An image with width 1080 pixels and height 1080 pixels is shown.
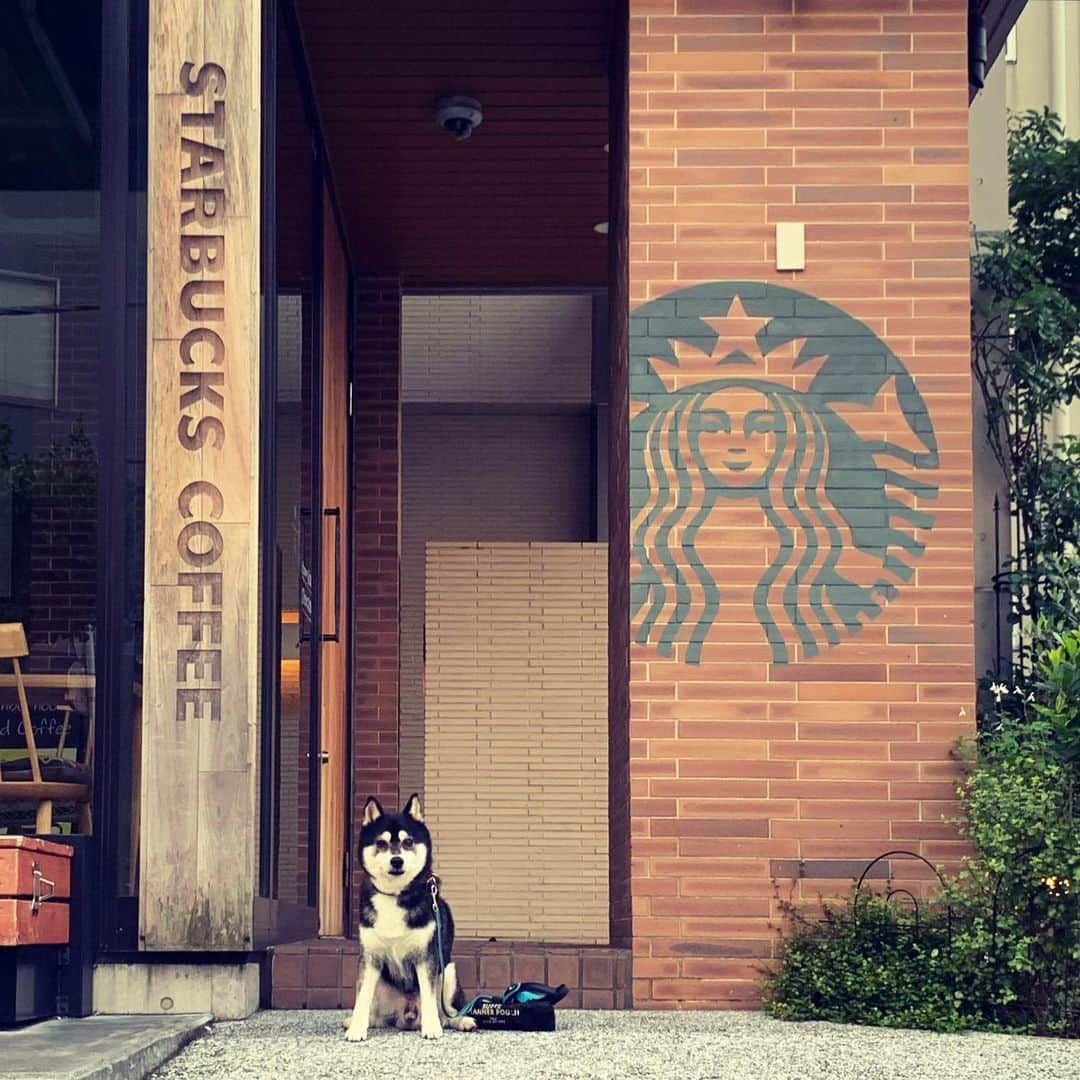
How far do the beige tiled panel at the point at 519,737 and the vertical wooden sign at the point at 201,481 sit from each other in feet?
19.5

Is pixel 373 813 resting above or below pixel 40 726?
below

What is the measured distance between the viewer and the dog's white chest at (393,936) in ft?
19.4

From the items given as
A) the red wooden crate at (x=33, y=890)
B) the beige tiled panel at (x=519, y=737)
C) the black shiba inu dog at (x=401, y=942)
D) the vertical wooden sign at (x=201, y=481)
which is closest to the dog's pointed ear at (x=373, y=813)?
the black shiba inu dog at (x=401, y=942)

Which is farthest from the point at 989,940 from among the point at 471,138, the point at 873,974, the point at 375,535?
the point at 375,535

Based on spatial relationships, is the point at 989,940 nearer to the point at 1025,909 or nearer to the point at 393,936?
the point at 1025,909

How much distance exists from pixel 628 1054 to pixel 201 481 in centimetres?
238

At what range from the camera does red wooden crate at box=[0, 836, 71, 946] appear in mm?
5793

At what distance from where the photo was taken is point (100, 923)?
20.9 ft

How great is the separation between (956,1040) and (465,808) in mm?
6692

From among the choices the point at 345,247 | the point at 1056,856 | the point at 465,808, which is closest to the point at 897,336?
the point at 1056,856

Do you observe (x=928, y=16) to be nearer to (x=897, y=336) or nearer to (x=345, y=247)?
(x=897, y=336)

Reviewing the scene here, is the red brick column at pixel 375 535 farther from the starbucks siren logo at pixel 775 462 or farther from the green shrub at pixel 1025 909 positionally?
the green shrub at pixel 1025 909

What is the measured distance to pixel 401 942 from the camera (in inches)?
233

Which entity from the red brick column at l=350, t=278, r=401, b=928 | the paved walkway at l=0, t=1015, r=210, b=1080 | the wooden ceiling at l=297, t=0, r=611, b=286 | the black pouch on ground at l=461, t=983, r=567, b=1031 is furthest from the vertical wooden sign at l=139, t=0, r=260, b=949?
the red brick column at l=350, t=278, r=401, b=928
